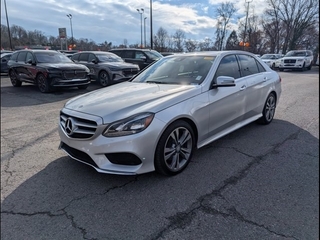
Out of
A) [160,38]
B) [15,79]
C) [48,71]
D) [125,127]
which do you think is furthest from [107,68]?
[160,38]

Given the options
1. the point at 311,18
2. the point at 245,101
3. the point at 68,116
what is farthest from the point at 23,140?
the point at 311,18

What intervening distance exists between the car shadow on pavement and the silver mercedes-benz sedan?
279mm

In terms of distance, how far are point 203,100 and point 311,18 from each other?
2068 inches

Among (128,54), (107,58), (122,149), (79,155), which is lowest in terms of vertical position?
(79,155)

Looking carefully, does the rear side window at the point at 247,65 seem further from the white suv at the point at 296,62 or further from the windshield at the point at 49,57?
the white suv at the point at 296,62

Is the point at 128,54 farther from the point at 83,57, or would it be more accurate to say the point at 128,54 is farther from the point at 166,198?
the point at 166,198

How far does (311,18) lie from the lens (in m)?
44.6

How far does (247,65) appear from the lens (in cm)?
466

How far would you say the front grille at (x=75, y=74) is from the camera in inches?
367

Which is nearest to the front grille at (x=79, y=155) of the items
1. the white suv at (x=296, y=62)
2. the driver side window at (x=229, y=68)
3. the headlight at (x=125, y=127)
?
the headlight at (x=125, y=127)

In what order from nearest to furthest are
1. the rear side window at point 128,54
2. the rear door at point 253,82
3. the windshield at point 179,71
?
the windshield at point 179,71, the rear door at point 253,82, the rear side window at point 128,54

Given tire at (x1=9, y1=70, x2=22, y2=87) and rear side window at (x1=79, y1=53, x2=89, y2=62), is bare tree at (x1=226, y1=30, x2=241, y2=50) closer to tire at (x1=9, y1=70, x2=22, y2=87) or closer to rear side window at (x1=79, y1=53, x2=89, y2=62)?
rear side window at (x1=79, y1=53, x2=89, y2=62)

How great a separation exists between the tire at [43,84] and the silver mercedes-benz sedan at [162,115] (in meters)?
6.15

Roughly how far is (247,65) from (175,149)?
8.37ft
